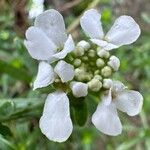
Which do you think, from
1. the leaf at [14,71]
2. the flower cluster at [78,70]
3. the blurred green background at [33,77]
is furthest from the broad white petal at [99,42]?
the leaf at [14,71]

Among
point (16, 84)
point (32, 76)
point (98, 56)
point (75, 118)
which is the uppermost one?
point (98, 56)

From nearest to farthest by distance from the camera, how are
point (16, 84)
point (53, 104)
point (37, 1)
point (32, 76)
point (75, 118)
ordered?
1. point (53, 104)
2. point (75, 118)
3. point (37, 1)
4. point (32, 76)
5. point (16, 84)

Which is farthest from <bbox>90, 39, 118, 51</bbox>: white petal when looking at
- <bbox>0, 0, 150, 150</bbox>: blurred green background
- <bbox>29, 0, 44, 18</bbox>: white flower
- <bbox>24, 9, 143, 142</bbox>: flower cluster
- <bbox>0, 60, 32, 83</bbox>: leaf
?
<bbox>0, 60, 32, 83</bbox>: leaf

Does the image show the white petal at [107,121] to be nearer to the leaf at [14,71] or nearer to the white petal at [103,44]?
the white petal at [103,44]

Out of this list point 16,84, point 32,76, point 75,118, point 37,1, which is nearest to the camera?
point 75,118

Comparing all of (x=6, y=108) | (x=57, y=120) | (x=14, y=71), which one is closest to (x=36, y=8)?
(x=14, y=71)

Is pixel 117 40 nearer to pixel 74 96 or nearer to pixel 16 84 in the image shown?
pixel 74 96

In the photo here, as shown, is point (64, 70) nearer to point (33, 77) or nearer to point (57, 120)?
point (57, 120)

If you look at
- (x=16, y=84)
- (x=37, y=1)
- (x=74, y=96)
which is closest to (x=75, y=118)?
(x=74, y=96)
